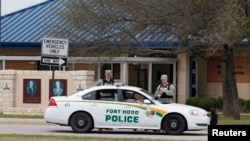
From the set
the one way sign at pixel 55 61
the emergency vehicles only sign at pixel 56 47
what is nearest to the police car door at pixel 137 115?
the one way sign at pixel 55 61

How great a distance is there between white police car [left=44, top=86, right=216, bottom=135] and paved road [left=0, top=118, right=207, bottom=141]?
30cm

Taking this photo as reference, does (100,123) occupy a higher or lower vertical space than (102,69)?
lower

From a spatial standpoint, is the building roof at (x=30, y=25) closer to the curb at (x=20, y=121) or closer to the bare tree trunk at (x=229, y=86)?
the bare tree trunk at (x=229, y=86)

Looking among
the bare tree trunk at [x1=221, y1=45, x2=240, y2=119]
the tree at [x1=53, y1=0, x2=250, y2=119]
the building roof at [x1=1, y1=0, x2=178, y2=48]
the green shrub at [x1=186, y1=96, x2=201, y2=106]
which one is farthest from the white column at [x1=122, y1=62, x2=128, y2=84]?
the bare tree trunk at [x1=221, y1=45, x2=240, y2=119]

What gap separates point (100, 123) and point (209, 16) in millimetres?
6613

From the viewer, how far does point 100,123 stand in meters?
19.7

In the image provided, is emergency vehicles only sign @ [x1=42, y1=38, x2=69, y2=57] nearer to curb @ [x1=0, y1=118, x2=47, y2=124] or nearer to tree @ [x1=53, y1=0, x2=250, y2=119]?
curb @ [x1=0, y1=118, x2=47, y2=124]

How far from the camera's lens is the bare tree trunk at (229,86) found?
27125 mm

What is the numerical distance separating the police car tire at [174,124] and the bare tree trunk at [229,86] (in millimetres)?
7762

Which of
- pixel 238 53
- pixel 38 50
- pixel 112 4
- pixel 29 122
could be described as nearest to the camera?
pixel 29 122

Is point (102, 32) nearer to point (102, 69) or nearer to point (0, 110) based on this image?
point (0, 110)

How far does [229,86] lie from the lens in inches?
1093

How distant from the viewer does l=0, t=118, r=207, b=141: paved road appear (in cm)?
1878

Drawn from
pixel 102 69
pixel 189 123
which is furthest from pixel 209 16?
pixel 102 69
